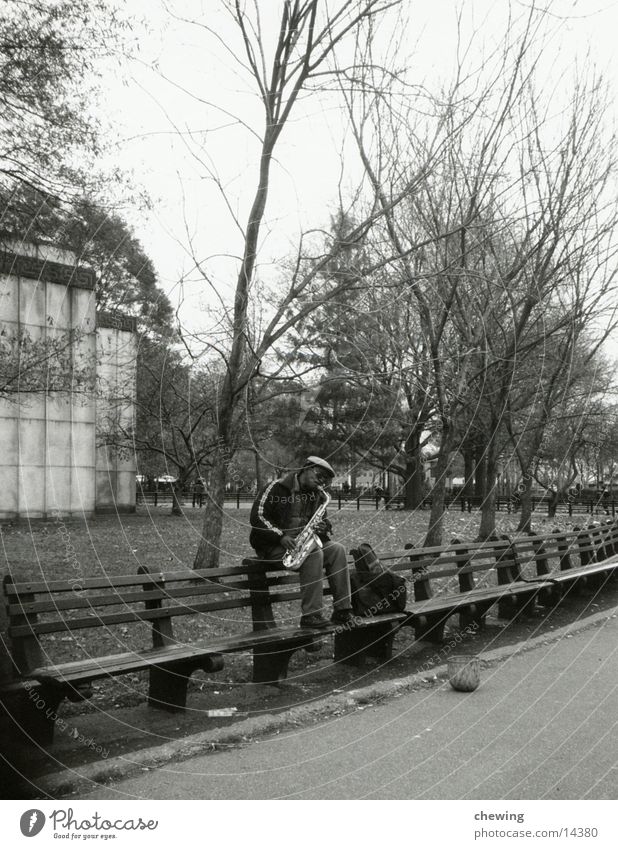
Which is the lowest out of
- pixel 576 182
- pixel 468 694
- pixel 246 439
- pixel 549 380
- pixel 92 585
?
pixel 468 694

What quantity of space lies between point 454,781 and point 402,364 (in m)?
6.14

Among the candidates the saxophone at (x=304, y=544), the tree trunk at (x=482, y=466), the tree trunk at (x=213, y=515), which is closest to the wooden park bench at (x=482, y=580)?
the saxophone at (x=304, y=544)

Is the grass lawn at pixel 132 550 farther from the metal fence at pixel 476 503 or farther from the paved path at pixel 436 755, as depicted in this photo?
the paved path at pixel 436 755

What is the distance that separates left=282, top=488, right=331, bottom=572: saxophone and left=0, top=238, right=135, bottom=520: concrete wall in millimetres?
3412

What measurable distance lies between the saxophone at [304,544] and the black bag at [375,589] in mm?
647

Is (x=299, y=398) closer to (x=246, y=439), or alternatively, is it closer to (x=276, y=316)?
(x=246, y=439)

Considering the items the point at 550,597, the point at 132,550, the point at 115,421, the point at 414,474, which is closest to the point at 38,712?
the point at 550,597

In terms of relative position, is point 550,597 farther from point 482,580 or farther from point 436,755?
point 436,755

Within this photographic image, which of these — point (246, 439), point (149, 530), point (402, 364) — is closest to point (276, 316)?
point (246, 439)

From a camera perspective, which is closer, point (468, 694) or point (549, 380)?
point (468, 694)

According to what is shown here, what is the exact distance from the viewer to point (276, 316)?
22.8 feet

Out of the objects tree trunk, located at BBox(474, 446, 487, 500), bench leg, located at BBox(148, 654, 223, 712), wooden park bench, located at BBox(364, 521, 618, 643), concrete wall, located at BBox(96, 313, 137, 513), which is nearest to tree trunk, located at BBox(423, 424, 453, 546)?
wooden park bench, located at BBox(364, 521, 618, 643)
